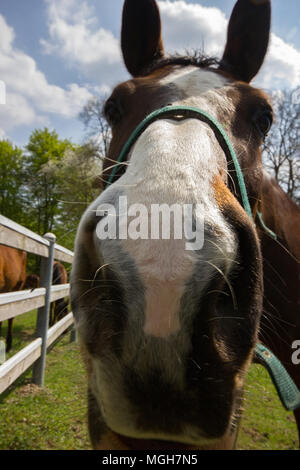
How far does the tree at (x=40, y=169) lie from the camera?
18672 mm

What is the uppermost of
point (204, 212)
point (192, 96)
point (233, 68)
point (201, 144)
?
point (233, 68)

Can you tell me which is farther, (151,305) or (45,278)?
(45,278)

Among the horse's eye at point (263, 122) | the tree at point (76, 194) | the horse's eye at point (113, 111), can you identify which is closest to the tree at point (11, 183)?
the tree at point (76, 194)

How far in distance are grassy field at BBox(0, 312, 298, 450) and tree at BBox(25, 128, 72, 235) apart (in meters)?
14.7

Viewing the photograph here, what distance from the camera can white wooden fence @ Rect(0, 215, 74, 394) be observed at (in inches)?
109

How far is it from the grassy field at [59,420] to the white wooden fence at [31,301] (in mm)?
376

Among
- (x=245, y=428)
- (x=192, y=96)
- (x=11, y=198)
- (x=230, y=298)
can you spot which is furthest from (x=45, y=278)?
(x=11, y=198)

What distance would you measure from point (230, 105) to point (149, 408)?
5.18 feet

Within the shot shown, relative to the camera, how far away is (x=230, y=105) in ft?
5.70

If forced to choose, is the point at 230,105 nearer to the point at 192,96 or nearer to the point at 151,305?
the point at 192,96

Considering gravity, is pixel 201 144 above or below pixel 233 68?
below

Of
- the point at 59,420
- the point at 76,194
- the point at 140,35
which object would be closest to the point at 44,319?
the point at 59,420

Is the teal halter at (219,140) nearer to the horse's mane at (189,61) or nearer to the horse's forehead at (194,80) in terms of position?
the horse's forehead at (194,80)

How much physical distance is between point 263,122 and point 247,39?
41.2 inches
